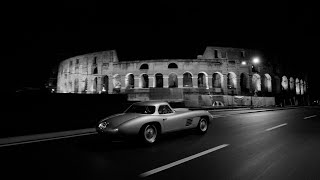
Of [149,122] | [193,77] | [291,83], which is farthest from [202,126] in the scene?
[291,83]

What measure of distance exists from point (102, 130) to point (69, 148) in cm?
97

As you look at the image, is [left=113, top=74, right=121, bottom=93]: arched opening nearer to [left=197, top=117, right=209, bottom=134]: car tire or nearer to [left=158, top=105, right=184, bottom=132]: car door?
[left=197, top=117, right=209, bottom=134]: car tire

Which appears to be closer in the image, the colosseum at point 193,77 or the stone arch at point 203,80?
the colosseum at point 193,77

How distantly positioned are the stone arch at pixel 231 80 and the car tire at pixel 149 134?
39565 millimetres

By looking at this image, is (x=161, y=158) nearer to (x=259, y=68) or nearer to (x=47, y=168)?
(x=47, y=168)

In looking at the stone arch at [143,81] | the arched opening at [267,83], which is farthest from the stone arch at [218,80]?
the stone arch at [143,81]

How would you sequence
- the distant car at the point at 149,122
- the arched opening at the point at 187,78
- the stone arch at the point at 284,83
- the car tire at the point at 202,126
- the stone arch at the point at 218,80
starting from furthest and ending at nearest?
the stone arch at the point at 284,83, the arched opening at the point at 187,78, the stone arch at the point at 218,80, the car tire at the point at 202,126, the distant car at the point at 149,122

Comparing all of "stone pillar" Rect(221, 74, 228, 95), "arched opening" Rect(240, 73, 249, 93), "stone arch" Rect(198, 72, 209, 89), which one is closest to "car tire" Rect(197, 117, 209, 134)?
"stone arch" Rect(198, 72, 209, 89)

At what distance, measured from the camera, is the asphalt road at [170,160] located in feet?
11.8

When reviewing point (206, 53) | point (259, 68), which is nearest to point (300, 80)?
point (259, 68)

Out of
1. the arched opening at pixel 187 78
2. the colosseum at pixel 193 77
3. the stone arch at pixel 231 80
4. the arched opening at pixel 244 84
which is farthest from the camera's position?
the arched opening at pixel 244 84

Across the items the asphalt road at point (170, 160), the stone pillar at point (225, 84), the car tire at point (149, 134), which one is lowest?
the asphalt road at point (170, 160)

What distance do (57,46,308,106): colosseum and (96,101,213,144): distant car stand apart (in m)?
24.2

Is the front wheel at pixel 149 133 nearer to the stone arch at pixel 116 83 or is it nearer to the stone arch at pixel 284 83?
the stone arch at pixel 116 83
